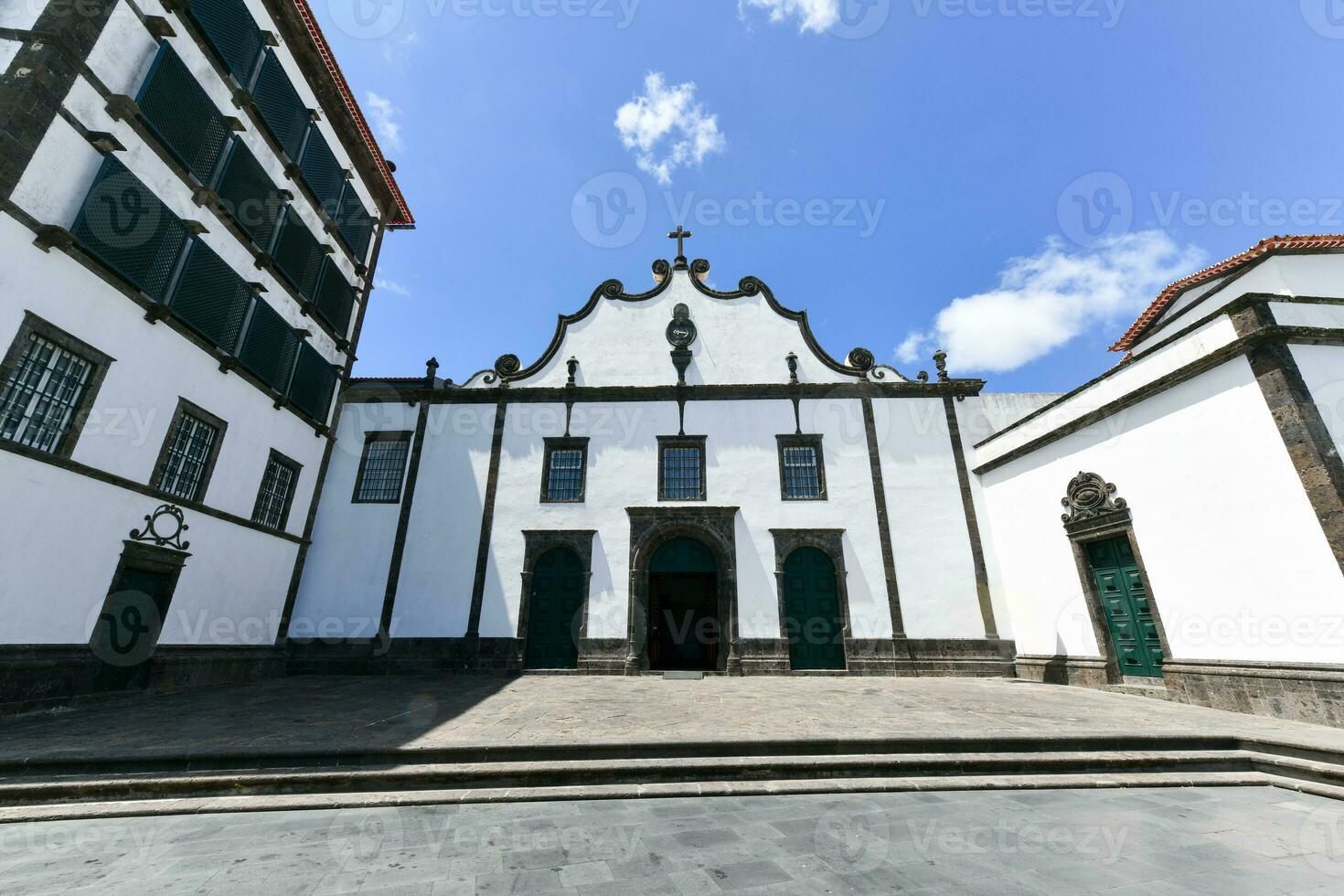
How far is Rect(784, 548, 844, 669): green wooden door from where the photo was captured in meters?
12.7

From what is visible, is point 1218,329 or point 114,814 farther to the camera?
point 1218,329

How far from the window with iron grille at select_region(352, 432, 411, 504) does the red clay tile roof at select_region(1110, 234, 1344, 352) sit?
64.7ft

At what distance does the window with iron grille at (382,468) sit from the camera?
47.0 ft

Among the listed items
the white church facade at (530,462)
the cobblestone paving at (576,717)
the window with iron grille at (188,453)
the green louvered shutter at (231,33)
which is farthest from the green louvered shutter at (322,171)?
the cobblestone paving at (576,717)

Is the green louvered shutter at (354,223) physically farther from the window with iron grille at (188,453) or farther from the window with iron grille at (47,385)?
the window with iron grille at (47,385)

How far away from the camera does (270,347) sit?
12.1 metres

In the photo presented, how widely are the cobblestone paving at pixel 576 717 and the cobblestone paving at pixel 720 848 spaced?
4.24 ft

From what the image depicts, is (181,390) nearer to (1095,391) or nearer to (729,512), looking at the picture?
(729,512)

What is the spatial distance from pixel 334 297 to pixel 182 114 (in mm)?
5208

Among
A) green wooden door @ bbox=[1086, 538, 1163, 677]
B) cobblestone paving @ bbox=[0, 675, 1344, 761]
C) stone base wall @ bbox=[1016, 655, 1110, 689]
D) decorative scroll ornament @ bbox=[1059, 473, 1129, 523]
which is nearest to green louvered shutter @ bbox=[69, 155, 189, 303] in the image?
cobblestone paving @ bbox=[0, 675, 1344, 761]

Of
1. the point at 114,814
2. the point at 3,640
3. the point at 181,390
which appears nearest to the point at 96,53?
the point at 181,390

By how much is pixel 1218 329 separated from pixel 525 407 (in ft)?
47.9

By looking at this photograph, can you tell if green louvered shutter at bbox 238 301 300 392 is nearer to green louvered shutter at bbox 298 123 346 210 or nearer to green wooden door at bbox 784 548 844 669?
green louvered shutter at bbox 298 123 346 210

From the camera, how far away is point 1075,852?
350 centimetres
